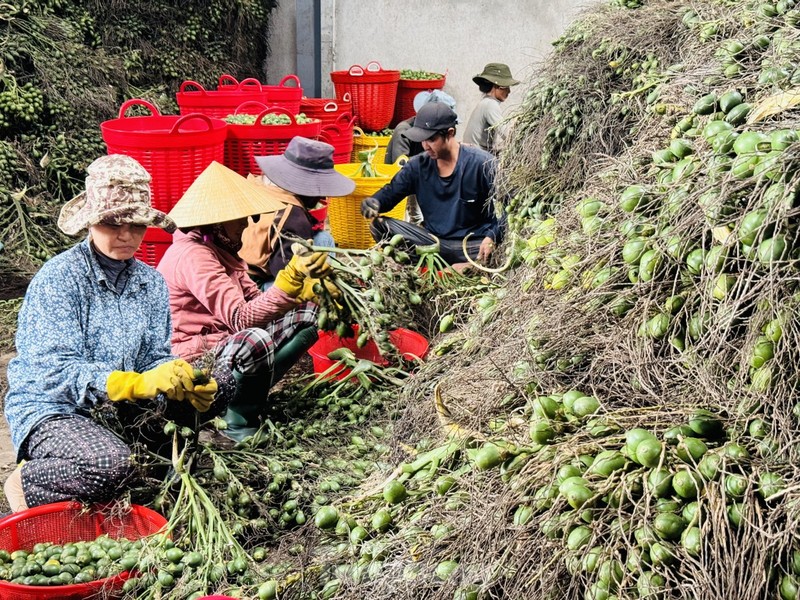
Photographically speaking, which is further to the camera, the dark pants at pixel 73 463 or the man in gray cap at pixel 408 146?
the man in gray cap at pixel 408 146

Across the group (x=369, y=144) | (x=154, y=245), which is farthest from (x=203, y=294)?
(x=369, y=144)

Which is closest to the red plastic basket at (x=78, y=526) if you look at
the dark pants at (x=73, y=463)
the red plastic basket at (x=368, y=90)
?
the dark pants at (x=73, y=463)

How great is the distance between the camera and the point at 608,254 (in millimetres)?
2254

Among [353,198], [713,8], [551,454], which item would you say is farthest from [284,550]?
[353,198]

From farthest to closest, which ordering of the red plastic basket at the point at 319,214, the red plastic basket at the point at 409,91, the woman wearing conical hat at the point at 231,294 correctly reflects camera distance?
the red plastic basket at the point at 409,91 < the red plastic basket at the point at 319,214 < the woman wearing conical hat at the point at 231,294

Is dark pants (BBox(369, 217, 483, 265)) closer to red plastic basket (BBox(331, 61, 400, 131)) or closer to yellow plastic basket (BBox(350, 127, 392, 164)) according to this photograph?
yellow plastic basket (BBox(350, 127, 392, 164))

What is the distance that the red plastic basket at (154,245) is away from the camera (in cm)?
502

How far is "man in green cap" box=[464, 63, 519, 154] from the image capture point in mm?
6586

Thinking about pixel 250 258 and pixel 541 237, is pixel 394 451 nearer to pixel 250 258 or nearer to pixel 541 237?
pixel 541 237

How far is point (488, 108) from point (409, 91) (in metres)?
2.76

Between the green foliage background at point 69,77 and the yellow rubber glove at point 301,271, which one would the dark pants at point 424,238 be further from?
the green foliage background at point 69,77

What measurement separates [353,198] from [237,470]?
120 inches

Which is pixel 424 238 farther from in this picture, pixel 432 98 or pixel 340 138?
pixel 432 98

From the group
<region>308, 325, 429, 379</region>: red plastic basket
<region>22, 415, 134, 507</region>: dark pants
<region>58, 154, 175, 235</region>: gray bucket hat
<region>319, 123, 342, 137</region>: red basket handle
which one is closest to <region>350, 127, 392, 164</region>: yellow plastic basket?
<region>319, 123, 342, 137</region>: red basket handle
